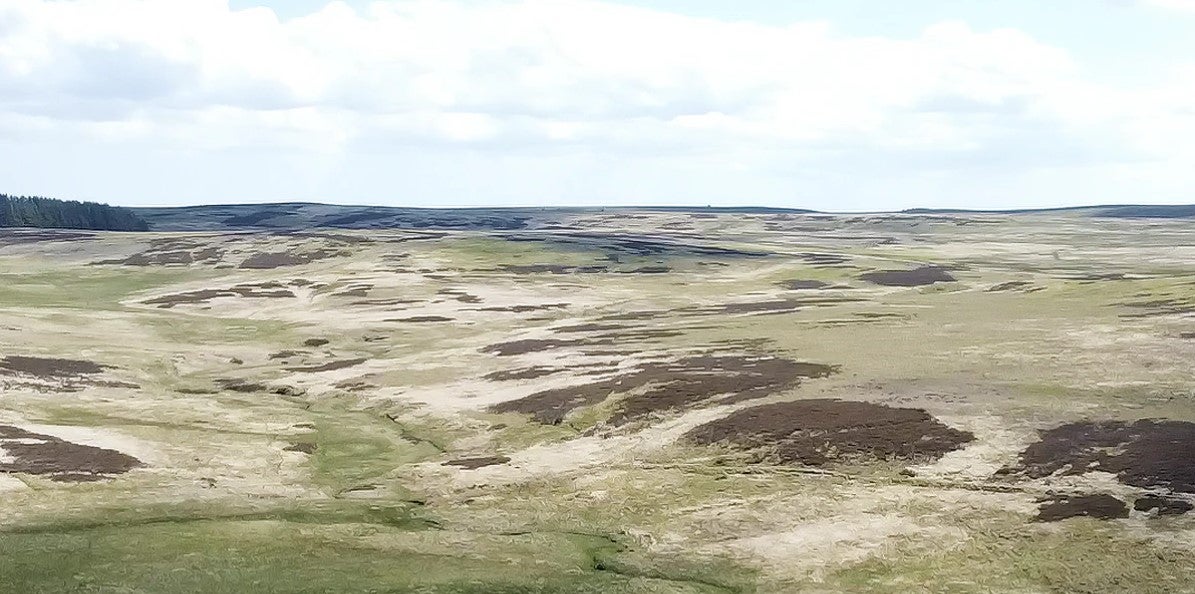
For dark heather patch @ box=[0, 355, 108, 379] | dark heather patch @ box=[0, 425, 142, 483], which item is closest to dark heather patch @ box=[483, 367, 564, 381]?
dark heather patch @ box=[0, 425, 142, 483]

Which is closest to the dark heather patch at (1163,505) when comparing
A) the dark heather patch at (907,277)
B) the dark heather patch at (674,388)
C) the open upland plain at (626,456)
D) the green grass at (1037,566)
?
the open upland plain at (626,456)

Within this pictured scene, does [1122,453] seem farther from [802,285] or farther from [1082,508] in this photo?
[802,285]

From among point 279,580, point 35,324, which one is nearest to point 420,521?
A: point 279,580

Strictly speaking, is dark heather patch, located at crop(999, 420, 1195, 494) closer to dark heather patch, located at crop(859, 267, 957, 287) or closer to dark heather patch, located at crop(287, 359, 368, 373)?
dark heather patch, located at crop(287, 359, 368, 373)

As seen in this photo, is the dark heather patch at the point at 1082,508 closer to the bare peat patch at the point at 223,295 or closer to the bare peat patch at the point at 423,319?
the bare peat patch at the point at 423,319

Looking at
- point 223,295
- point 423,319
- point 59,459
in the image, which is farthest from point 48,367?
point 223,295
